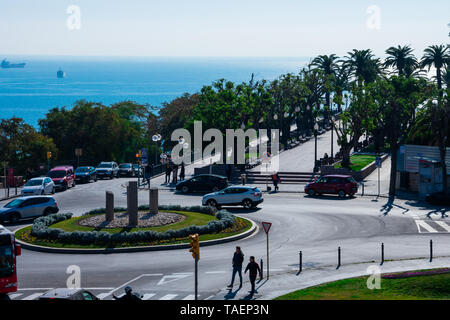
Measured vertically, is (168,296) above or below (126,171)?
above

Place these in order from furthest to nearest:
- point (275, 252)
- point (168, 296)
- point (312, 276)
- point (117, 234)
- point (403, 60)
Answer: point (403, 60)
point (117, 234)
point (275, 252)
point (312, 276)
point (168, 296)

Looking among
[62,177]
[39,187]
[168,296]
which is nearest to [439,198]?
[168,296]

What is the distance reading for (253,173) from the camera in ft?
179

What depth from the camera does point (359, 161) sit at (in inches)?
2383

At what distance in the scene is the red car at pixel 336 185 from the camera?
43438 mm

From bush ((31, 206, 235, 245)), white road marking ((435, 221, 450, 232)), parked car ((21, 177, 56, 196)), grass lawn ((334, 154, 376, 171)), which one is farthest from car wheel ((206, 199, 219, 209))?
grass lawn ((334, 154, 376, 171))

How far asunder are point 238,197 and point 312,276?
54.8ft

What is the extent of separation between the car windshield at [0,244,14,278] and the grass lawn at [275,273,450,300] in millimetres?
8683

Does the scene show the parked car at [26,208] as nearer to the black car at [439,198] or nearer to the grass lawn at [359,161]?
the black car at [439,198]

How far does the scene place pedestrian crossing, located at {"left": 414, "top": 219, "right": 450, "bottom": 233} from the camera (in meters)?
31.3

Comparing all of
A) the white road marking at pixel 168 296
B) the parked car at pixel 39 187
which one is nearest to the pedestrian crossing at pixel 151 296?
the white road marking at pixel 168 296

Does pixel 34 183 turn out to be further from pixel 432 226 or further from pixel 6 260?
pixel 432 226

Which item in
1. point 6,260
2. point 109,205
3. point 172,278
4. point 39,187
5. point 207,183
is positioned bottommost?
point 39,187

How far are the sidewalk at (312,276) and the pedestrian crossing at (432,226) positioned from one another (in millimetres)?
6237
